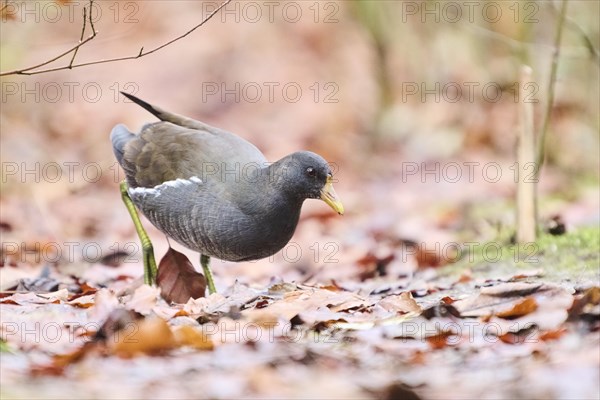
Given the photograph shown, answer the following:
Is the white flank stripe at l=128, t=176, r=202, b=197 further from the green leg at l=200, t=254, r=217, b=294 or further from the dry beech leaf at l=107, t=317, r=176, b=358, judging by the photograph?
the dry beech leaf at l=107, t=317, r=176, b=358

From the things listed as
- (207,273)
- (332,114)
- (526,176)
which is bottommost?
(207,273)

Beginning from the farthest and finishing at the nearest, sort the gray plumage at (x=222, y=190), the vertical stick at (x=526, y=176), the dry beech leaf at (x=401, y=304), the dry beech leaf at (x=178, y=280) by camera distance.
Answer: the vertical stick at (x=526, y=176)
the dry beech leaf at (x=178, y=280)
the gray plumage at (x=222, y=190)
the dry beech leaf at (x=401, y=304)

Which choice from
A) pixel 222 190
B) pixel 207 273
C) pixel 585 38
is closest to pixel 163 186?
pixel 222 190

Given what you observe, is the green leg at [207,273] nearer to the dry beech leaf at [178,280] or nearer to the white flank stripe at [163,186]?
the dry beech leaf at [178,280]

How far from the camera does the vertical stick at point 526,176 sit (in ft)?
18.0

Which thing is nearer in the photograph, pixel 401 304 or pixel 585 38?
pixel 401 304

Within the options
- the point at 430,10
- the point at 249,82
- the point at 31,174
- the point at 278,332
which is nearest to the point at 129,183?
the point at 278,332

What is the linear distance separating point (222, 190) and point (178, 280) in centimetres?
52

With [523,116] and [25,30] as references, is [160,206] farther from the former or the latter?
[25,30]

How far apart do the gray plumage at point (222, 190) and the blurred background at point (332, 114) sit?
0.87 m

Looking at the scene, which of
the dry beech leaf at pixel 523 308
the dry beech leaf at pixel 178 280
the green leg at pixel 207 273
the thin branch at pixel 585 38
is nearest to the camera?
the dry beech leaf at pixel 523 308

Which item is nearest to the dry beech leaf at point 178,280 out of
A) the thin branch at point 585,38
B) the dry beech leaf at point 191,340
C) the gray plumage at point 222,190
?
the gray plumage at point 222,190

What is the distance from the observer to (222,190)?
14.6 ft

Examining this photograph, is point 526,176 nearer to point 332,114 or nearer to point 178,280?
point 178,280
